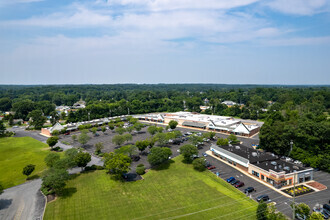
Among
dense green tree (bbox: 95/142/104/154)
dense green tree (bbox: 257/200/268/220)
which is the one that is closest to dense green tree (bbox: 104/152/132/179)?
dense green tree (bbox: 95/142/104/154)

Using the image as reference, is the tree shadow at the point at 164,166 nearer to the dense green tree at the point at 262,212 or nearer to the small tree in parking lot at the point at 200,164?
the small tree in parking lot at the point at 200,164

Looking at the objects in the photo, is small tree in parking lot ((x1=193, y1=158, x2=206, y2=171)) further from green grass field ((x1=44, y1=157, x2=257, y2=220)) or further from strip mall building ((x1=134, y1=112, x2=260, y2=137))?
strip mall building ((x1=134, y1=112, x2=260, y2=137))

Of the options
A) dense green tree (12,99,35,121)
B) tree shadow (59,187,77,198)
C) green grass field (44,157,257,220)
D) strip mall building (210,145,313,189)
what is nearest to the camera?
green grass field (44,157,257,220)

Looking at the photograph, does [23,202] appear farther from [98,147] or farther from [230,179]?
[230,179]

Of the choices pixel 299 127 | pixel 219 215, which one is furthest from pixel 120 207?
pixel 299 127

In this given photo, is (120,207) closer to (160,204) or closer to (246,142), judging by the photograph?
(160,204)

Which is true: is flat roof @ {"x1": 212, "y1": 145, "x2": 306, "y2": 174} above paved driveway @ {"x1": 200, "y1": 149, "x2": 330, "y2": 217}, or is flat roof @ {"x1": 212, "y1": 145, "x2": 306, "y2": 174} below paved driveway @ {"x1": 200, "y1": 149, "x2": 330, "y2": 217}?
above

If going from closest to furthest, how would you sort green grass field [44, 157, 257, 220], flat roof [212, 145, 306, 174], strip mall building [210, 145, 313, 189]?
green grass field [44, 157, 257, 220], strip mall building [210, 145, 313, 189], flat roof [212, 145, 306, 174]
